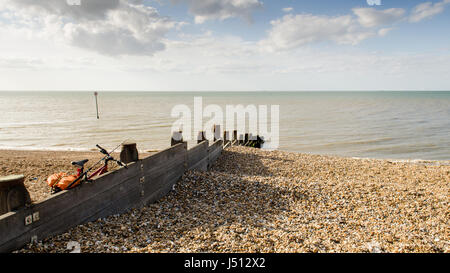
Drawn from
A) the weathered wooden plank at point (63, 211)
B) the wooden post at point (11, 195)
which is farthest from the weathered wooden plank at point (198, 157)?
the wooden post at point (11, 195)

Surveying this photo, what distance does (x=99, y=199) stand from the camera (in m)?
4.23

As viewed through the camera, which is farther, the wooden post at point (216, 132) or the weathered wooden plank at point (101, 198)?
the wooden post at point (216, 132)

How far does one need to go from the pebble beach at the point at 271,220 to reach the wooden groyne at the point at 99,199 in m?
0.15

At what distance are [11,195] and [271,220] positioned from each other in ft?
13.1

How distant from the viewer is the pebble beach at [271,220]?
4.00m

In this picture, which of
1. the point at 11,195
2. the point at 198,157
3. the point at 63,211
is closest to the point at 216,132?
the point at 198,157

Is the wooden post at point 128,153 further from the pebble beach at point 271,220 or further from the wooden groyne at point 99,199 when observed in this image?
the pebble beach at point 271,220

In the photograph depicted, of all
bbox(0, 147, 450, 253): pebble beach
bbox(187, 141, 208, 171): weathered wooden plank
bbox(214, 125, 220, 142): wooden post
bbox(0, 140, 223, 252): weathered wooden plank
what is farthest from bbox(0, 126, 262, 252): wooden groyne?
bbox(214, 125, 220, 142): wooden post

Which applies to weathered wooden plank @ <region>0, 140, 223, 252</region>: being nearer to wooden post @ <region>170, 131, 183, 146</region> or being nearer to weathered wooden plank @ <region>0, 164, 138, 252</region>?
weathered wooden plank @ <region>0, 164, 138, 252</region>

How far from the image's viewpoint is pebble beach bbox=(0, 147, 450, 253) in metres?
4.00
